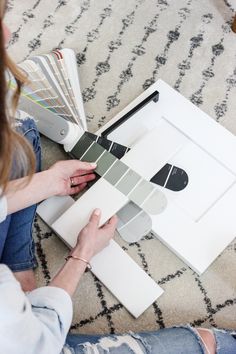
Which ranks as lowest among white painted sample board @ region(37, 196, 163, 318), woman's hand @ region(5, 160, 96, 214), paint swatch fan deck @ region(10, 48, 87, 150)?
white painted sample board @ region(37, 196, 163, 318)

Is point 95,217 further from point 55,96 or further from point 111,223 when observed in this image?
point 55,96

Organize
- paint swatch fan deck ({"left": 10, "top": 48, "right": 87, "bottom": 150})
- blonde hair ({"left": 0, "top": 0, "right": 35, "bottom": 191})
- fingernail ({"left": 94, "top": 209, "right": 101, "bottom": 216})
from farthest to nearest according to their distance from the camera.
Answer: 1. paint swatch fan deck ({"left": 10, "top": 48, "right": 87, "bottom": 150})
2. fingernail ({"left": 94, "top": 209, "right": 101, "bottom": 216})
3. blonde hair ({"left": 0, "top": 0, "right": 35, "bottom": 191})

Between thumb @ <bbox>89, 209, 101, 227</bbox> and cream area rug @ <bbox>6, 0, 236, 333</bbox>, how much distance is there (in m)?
0.10

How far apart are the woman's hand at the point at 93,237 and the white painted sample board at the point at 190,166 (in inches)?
4.8

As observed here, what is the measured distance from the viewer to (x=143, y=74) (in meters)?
1.39

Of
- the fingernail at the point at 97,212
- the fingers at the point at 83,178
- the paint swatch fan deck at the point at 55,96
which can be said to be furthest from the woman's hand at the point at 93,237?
the paint swatch fan deck at the point at 55,96

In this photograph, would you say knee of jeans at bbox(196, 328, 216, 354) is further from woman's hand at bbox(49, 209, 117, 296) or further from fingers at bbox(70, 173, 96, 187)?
fingers at bbox(70, 173, 96, 187)

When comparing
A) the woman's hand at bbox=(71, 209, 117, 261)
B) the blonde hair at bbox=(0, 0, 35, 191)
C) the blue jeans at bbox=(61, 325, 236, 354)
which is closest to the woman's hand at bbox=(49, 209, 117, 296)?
the woman's hand at bbox=(71, 209, 117, 261)

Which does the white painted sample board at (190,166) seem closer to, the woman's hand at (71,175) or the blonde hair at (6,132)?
the woman's hand at (71,175)

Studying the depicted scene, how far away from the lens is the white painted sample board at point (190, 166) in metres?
1.14

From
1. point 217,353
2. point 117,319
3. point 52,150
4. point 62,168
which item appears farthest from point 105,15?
point 217,353

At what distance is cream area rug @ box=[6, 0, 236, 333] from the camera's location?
110 cm

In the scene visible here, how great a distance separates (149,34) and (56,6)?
312 mm

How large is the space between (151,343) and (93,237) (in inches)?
10.1
